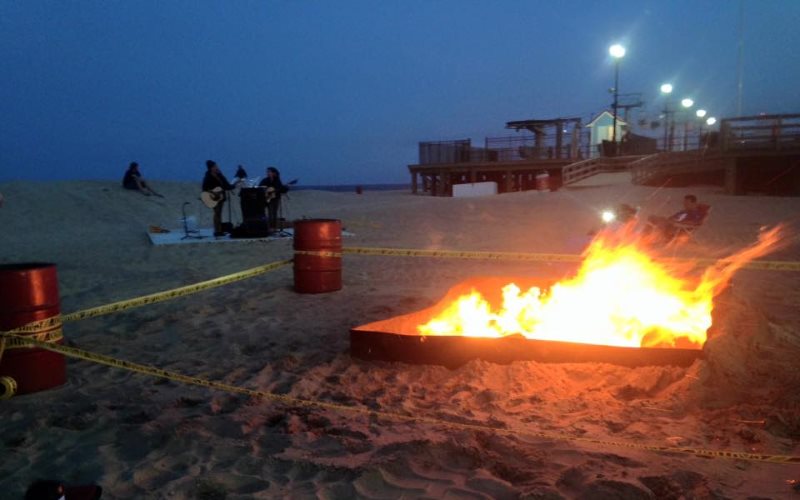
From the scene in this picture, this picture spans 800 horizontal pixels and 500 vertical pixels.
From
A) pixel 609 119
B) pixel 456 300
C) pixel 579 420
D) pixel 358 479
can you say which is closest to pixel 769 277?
pixel 456 300

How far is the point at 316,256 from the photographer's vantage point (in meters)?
7.84

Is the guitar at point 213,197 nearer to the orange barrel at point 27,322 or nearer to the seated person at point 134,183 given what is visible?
the orange barrel at point 27,322

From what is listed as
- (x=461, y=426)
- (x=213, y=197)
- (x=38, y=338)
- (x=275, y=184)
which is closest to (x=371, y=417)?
(x=461, y=426)

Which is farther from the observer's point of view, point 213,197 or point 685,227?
point 213,197

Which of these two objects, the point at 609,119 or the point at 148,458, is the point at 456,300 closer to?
the point at 148,458

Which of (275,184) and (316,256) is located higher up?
(275,184)

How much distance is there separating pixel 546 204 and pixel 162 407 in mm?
15791

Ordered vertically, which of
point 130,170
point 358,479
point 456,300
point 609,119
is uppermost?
point 609,119

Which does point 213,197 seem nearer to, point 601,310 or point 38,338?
point 38,338

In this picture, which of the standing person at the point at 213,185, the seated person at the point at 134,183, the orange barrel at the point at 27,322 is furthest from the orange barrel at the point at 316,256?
the seated person at the point at 134,183

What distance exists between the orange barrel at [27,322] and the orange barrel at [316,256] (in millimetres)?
3566

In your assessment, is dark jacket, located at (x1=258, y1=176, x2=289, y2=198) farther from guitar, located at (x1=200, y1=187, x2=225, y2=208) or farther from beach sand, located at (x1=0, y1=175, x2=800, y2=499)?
beach sand, located at (x1=0, y1=175, x2=800, y2=499)

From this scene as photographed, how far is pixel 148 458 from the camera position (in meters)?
3.40

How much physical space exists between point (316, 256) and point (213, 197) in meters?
6.40
